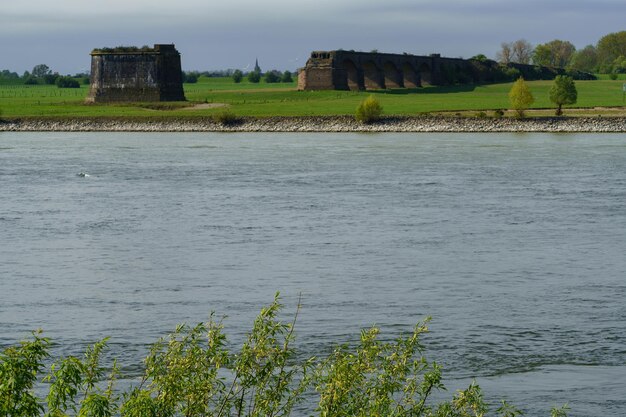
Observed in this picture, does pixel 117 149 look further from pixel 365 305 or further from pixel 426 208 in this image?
pixel 365 305

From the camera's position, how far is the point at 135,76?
94688 millimetres

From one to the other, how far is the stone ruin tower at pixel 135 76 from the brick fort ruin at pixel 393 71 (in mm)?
15469

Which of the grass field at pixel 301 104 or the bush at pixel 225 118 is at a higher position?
the grass field at pixel 301 104

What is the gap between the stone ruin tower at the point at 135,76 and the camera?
94188 mm

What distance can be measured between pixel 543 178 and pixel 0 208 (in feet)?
63.0

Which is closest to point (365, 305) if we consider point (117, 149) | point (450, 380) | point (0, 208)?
point (450, 380)

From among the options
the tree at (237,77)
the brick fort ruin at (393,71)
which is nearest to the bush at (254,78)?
the tree at (237,77)

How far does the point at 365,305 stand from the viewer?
20.2 m

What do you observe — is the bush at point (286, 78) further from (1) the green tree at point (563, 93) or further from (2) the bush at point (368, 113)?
(1) the green tree at point (563, 93)

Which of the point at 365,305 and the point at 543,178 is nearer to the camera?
the point at 365,305

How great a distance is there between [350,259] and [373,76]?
91.1m

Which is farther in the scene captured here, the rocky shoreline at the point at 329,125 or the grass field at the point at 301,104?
the grass field at the point at 301,104

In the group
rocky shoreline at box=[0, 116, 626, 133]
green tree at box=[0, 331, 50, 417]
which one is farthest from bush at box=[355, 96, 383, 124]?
green tree at box=[0, 331, 50, 417]

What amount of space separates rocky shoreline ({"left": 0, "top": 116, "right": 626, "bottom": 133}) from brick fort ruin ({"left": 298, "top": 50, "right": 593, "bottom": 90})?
28501 millimetres
